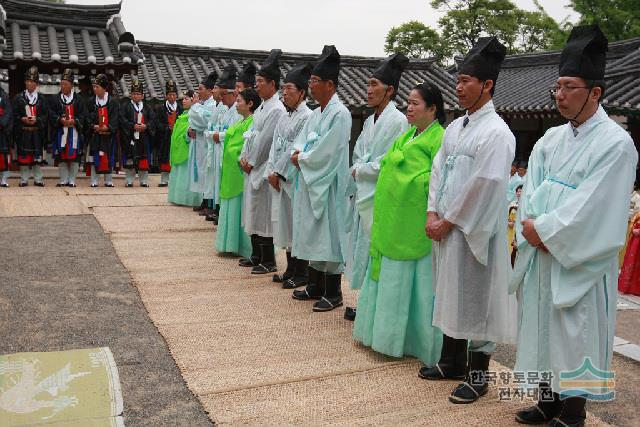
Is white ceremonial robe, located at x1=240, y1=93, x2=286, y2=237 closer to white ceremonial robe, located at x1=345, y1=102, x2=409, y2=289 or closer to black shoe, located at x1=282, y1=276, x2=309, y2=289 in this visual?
black shoe, located at x1=282, y1=276, x2=309, y2=289

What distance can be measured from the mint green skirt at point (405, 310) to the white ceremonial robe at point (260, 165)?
8.22 feet

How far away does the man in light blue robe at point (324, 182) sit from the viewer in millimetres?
5484

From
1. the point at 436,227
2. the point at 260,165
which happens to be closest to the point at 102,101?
the point at 260,165

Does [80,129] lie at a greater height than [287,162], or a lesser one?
lesser

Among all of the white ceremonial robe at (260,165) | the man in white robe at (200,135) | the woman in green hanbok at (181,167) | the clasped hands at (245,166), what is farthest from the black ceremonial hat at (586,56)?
the woman in green hanbok at (181,167)

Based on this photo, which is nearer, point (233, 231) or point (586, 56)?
point (586, 56)

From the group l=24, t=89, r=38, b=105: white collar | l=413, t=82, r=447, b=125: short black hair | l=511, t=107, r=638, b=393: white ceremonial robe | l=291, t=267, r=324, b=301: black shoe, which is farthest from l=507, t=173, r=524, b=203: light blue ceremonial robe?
l=24, t=89, r=38, b=105: white collar

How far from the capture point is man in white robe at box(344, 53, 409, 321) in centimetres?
482

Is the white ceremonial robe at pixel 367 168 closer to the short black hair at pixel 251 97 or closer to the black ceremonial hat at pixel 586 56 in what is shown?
the black ceremonial hat at pixel 586 56

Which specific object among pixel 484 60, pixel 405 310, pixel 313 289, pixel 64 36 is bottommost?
pixel 313 289

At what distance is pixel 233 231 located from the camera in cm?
738

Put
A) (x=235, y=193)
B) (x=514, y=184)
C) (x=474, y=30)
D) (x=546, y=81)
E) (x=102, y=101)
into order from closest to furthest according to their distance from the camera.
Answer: (x=235, y=193), (x=514, y=184), (x=102, y=101), (x=546, y=81), (x=474, y=30)

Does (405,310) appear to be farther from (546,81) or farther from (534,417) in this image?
(546,81)

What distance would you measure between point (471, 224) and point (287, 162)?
2.70 m
